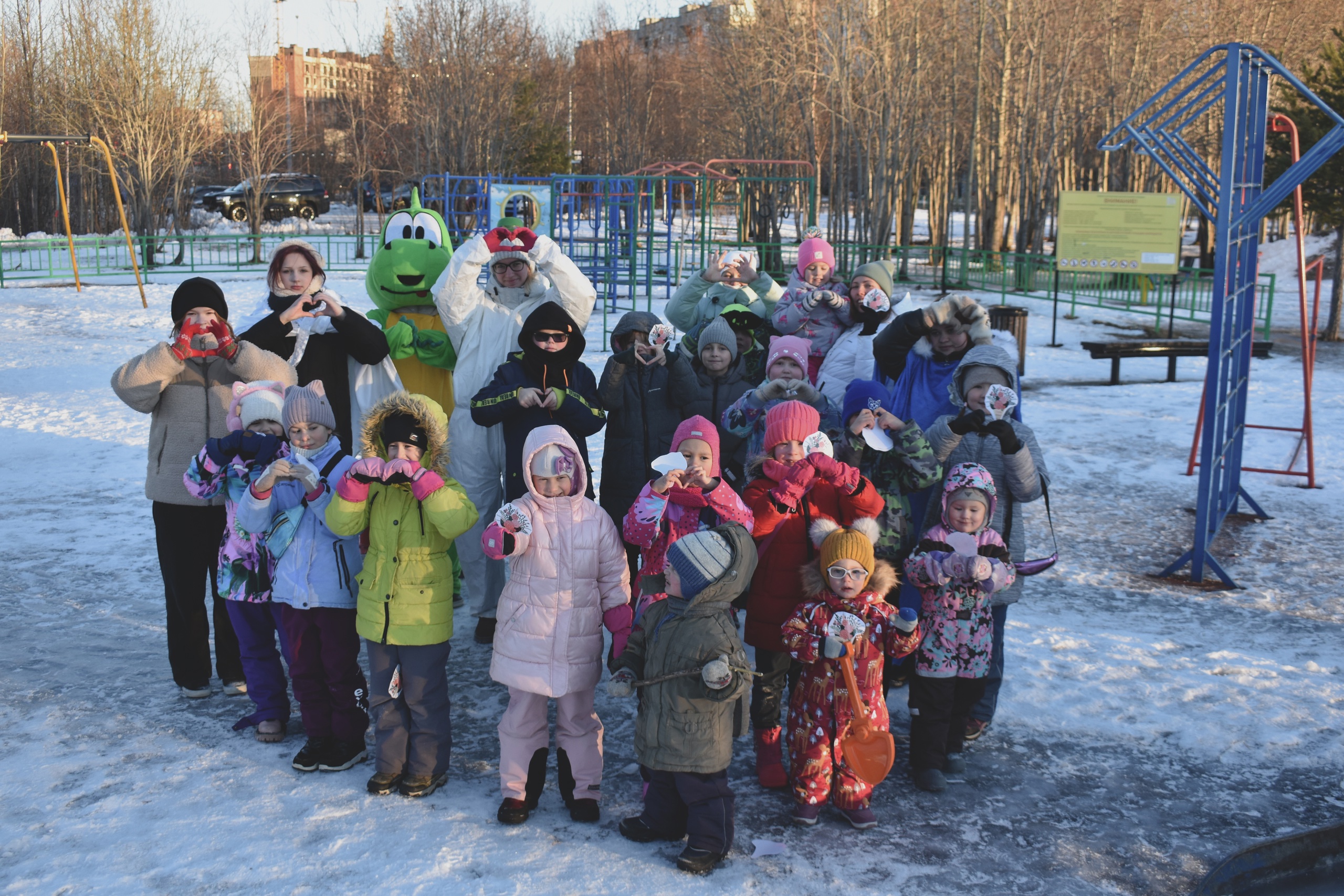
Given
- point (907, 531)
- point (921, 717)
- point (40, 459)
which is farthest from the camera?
point (40, 459)

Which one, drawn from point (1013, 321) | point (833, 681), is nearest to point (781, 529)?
point (833, 681)

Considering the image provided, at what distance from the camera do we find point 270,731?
3.86 metres

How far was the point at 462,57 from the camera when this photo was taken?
88.7 feet

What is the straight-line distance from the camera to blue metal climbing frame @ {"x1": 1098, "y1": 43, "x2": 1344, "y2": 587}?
214 inches

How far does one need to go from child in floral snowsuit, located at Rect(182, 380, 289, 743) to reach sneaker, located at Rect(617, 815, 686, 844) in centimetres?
136

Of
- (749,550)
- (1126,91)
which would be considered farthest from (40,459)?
(1126,91)

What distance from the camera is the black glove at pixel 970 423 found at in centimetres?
382

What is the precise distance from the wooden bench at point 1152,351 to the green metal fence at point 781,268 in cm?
428

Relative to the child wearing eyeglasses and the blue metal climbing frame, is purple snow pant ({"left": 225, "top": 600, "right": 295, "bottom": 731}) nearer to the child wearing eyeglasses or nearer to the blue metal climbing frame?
the child wearing eyeglasses

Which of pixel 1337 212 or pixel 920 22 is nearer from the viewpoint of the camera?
pixel 1337 212

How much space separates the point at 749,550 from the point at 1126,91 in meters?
28.4

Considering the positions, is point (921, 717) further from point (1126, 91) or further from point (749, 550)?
point (1126, 91)

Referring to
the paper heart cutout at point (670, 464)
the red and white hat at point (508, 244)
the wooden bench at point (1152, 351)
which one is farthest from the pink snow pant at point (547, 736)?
the wooden bench at point (1152, 351)

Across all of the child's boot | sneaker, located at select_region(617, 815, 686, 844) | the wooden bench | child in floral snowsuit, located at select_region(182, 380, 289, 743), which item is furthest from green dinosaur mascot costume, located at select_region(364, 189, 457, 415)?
the wooden bench
